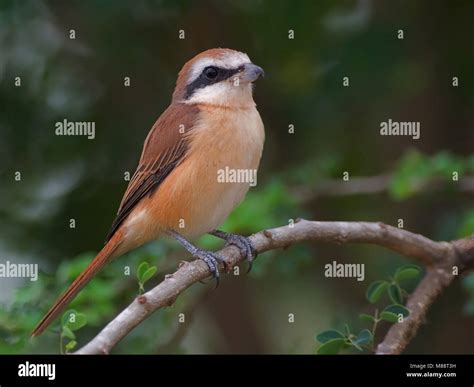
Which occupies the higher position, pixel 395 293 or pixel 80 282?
pixel 80 282

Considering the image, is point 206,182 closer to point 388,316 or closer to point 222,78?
point 222,78

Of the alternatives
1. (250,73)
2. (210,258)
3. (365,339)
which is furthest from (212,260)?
(250,73)

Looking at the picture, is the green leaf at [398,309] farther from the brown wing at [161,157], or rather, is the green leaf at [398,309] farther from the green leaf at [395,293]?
the brown wing at [161,157]

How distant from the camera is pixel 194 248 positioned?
3906 millimetres

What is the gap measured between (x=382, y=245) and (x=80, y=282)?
1.31 meters

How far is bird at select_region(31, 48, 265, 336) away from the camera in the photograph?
3994 mm

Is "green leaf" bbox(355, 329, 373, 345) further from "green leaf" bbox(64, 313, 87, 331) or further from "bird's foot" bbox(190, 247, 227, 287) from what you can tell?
"green leaf" bbox(64, 313, 87, 331)

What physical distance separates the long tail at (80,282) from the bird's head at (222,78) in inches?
29.8

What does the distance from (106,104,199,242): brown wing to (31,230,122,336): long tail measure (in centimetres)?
8

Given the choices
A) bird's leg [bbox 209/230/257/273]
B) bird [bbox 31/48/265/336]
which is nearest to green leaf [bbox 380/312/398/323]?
bird's leg [bbox 209/230/257/273]

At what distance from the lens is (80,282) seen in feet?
12.8

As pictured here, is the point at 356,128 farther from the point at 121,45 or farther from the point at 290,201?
the point at 121,45

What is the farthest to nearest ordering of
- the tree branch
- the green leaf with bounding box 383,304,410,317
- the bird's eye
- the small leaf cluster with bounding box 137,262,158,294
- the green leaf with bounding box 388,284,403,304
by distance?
the tree branch → the bird's eye → the green leaf with bounding box 388,284,403,304 → the green leaf with bounding box 383,304,410,317 → the small leaf cluster with bounding box 137,262,158,294

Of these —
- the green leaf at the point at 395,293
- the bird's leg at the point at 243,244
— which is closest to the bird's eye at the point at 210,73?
the bird's leg at the point at 243,244
